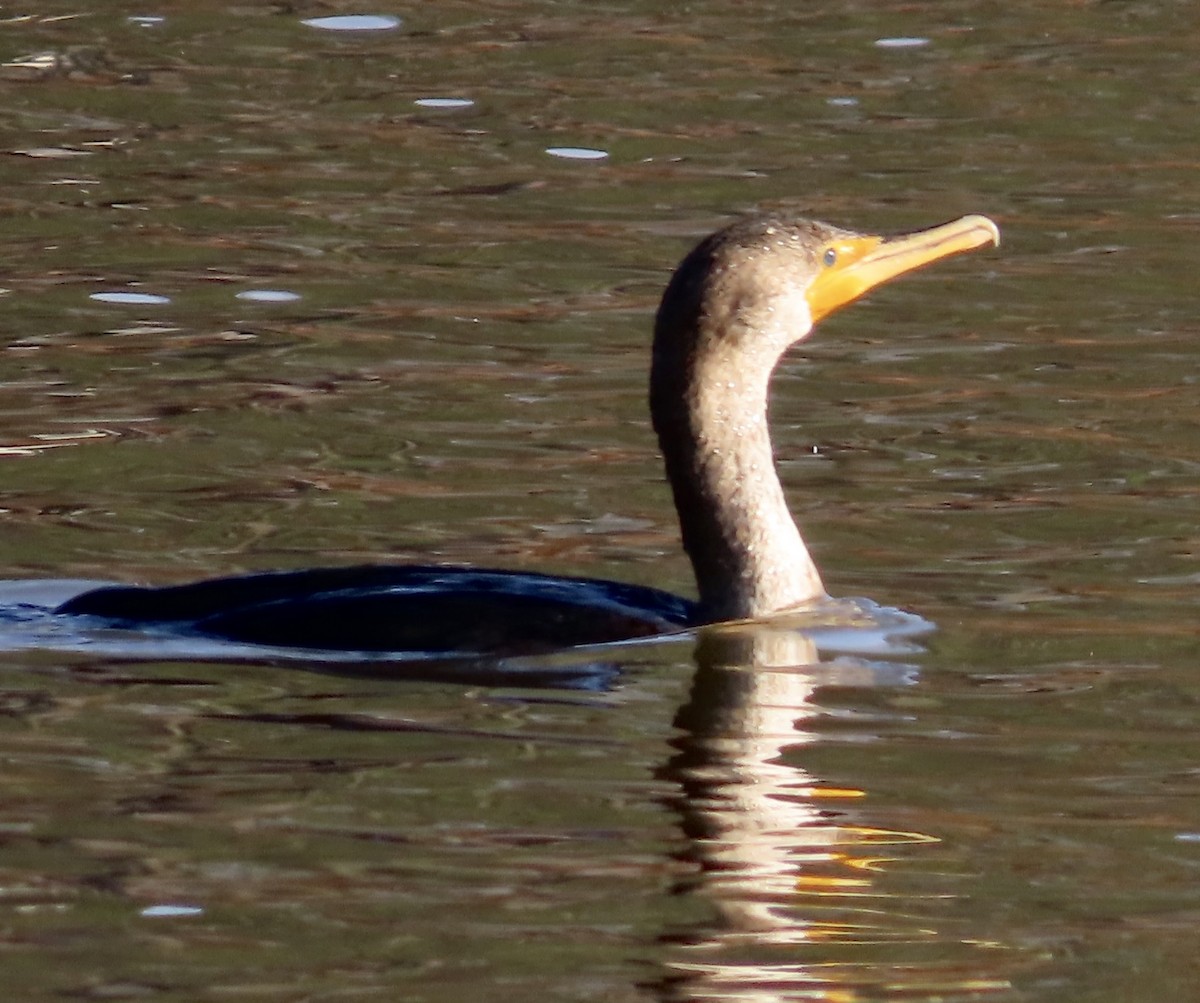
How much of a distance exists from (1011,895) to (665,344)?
7.69 ft

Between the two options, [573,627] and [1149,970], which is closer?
[1149,970]

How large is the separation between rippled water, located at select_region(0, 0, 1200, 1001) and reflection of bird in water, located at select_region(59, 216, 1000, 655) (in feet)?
0.51

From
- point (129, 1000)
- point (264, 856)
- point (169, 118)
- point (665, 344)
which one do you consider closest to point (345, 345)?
point (665, 344)

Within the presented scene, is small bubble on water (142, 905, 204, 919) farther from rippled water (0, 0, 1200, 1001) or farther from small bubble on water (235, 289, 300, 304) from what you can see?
small bubble on water (235, 289, 300, 304)

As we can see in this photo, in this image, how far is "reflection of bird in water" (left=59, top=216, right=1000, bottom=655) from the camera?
702cm

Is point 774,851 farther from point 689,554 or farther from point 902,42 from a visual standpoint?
point 902,42

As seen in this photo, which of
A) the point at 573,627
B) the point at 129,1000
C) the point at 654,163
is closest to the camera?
the point at 129,1000

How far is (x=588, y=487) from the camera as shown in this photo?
873cm

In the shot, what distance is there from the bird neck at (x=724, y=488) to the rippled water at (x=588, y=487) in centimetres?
15

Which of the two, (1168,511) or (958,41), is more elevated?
(958,41)

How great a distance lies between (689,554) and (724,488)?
200 mm

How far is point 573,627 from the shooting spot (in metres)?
7.02

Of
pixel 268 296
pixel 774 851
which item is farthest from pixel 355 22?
pixel 774 851

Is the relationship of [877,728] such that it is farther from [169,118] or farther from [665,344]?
[169,118]
